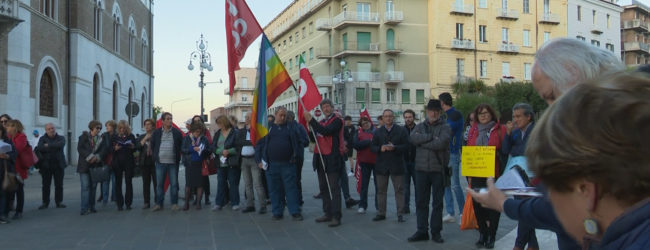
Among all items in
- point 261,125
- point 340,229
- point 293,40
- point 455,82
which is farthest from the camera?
point 293,40

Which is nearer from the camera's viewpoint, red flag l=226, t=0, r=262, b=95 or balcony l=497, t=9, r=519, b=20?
red flag l=226, t=0, r=262, b=95

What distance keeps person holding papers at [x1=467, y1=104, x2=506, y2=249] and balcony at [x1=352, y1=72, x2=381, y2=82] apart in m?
46.2

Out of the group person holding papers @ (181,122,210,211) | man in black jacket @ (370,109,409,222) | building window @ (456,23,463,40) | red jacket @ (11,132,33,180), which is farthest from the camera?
building window @ (456,23,463,40)

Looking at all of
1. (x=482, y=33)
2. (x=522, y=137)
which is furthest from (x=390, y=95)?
(x=522, y=137)

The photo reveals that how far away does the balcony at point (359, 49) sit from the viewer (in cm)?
5325

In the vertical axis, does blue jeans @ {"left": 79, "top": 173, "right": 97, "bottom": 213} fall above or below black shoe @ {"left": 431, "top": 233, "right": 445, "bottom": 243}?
above

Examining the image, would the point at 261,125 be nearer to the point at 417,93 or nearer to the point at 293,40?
the point at 417,93

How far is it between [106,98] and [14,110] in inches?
444

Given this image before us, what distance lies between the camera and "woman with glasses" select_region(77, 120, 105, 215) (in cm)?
1057

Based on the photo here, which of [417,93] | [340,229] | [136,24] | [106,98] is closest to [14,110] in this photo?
[106,98]

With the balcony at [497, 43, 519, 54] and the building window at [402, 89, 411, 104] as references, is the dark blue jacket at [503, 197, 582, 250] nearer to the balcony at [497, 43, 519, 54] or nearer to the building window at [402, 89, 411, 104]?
the building window at [402, 89, 411, 104]

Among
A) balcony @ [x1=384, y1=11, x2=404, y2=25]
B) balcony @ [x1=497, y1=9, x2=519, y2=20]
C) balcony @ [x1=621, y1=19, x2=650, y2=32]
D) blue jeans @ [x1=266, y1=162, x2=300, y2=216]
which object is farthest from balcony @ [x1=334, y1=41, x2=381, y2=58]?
blue jeans @ [x1=266, y1=162, x2=300, y2=216]

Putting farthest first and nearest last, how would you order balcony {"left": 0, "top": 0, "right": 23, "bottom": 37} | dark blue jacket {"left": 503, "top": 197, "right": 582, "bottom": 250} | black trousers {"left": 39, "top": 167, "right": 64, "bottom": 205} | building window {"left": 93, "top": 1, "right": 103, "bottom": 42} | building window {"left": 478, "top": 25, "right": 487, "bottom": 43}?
building window {"left": 478, "top": 25, "right": 487, "bottom": 43}, building window {"left": 93, "top": 1, "right": 103, "bottom": 42}, balcony {"left": 0, "top": 0, "right": 23, "bottom": 37}, black trousers {"left": 39, "top": 167, "right": 64, "bottom": 205}, dark blue jacket {"left": 503, "top": 197, "right": 582, "bottom": 250}

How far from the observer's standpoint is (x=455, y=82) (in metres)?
53.5
